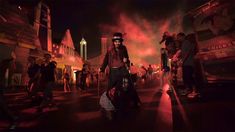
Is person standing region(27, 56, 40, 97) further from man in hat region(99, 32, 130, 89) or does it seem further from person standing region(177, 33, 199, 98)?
person standing region(177, 33, 199, 98)

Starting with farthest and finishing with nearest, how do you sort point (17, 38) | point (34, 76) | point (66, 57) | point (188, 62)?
point (66, 57) → point (17, 38) → point (34, 76) → point (188, 62)

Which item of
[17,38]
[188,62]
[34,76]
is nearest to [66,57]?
[17,38]

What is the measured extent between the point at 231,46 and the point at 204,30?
158cm

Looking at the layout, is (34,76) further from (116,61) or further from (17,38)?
(17,38)

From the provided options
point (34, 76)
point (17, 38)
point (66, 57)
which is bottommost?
point (34, 76)

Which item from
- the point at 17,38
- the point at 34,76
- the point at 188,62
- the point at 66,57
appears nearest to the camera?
the point at 188,62

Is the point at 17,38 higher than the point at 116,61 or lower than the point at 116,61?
→ higher

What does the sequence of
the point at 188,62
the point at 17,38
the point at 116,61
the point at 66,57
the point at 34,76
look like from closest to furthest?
the point at 116,61 → the point at 188,62 → the point at 34,76 → the point at 17,38 → the point at 66,57

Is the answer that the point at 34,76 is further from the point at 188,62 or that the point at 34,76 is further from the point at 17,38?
the point at 17,38

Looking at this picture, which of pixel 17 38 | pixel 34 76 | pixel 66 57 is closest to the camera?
pixel 34 76

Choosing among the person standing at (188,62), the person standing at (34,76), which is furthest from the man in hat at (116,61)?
the person standing at (34,76)

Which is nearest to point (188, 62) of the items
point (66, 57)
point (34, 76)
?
point (34, 76)

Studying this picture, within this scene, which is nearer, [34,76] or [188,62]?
[188,62]

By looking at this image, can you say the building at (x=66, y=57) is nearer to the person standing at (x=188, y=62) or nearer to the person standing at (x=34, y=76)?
the person standing at (x=34, y=76)
